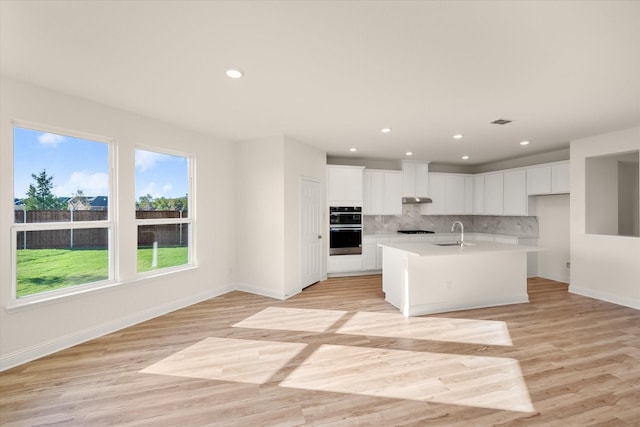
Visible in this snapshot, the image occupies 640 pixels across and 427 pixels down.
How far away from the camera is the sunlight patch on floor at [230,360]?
2.50m

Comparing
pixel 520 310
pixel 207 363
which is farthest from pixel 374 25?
pixel 520 310

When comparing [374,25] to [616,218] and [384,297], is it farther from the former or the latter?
[616,218]

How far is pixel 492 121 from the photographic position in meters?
3.85

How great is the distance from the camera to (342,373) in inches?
98.7

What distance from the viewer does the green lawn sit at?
9.14 ft

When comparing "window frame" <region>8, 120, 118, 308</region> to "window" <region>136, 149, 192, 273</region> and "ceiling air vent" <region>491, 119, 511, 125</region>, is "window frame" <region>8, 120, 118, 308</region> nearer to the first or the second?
"window" <region>136, 149, 192, 273</region>

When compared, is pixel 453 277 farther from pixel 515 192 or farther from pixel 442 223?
pixel 442 223

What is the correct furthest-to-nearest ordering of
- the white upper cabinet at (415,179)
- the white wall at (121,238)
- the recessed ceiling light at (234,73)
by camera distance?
the white upper cabinet at (415,179)
the white wall at (121,238)
the recessed ceiling light at (234,73)

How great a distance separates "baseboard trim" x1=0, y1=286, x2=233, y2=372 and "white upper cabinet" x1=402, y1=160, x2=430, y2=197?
4.83m

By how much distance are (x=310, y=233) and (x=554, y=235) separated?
489 centimetres

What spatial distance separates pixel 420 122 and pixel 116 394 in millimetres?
4254

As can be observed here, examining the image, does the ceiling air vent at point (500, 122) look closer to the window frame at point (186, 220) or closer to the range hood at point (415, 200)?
the range hood at point (415, 200)

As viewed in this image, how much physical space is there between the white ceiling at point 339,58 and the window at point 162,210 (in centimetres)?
68

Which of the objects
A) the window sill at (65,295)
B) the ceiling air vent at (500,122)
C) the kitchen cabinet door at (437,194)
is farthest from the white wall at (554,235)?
the window sill at (65,295)
